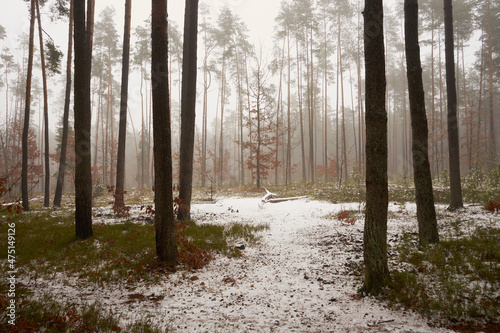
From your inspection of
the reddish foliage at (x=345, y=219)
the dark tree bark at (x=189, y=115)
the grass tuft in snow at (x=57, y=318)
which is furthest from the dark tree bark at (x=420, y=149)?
the dark tree bark at (x=189, y=115)

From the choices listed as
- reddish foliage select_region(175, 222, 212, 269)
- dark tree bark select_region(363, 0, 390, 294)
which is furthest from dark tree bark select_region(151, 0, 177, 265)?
dark tree bark select_region(363, 0, 390, 294)

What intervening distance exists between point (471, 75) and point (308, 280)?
4650cm

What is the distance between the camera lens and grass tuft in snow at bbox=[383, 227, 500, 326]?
308 cm

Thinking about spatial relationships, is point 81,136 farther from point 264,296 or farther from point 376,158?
point 376,158

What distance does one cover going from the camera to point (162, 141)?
16.5ft

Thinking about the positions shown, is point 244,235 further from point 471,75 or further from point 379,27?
point 471,75

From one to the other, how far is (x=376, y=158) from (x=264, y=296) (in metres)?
2.93

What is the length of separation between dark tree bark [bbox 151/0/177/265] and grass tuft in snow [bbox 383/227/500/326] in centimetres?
426

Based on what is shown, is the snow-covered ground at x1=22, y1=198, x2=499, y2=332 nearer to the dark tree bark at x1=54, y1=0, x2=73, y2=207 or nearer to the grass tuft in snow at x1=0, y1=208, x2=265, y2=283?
the grass tuft in snow at x1=0, y1=208, x2=265, y2=283

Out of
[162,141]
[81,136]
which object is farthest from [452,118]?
[81,136]

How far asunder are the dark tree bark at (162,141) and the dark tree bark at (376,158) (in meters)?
3.94

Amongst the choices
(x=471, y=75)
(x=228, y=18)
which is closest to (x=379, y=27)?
(x=228, y=18)

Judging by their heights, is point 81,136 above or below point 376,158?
above

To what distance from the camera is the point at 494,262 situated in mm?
4184
